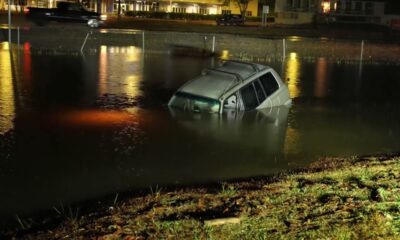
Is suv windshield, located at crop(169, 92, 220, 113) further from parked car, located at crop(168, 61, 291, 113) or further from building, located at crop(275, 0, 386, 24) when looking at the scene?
building, located at crop(275, 0, 386, 24)

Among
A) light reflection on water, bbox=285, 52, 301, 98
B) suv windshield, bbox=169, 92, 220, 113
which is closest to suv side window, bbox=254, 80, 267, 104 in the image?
suv windshield, bbox=169, 92, 220, 113

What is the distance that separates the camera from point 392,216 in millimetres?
5977

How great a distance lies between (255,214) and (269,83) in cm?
1019

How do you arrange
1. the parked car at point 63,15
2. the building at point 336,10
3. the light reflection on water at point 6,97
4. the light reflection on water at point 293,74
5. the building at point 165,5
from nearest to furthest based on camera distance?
the light reflection on water at point 6,97 < the light reflection on water at point 293,74 < the parked car at point 63,15 < the building at point 165,5 < the building at point 336,10

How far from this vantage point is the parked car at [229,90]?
48.3 feet

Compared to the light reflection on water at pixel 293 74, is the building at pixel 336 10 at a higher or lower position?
higher

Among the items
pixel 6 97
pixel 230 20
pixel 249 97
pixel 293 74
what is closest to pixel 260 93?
pixel 249 97

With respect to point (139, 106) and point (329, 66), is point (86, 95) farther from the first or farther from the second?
point (329, 66)

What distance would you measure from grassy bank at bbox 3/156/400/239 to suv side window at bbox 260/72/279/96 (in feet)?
25.9

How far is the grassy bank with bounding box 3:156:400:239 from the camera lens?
550 centimetres

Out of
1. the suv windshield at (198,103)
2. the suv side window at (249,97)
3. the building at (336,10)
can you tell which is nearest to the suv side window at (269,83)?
the suv side window at (249,97)

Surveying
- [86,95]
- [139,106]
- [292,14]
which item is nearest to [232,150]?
[139,106]

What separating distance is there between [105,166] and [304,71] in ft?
60.8

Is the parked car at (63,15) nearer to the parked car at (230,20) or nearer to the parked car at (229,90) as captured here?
the parked car at (230,20)
